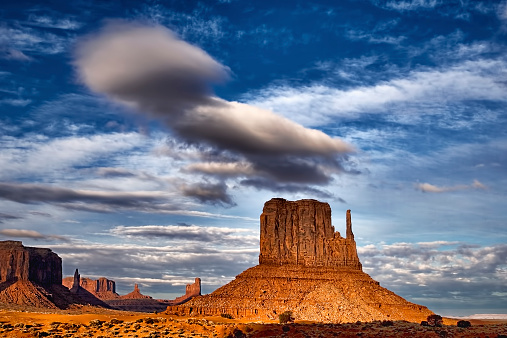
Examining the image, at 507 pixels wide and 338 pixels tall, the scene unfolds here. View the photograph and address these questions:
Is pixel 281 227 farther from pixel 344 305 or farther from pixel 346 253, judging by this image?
pixel 344 305

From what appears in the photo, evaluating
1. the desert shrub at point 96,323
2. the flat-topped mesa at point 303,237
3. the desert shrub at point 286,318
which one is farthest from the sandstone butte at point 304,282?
the desert shrub at point 96,323

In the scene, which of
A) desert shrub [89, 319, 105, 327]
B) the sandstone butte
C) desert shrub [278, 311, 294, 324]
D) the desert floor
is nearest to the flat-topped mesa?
the sandstone butte

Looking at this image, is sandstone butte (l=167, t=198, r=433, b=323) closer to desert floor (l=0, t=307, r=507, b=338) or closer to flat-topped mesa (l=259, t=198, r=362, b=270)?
flat-topped mesa (l=259, t=198, r=362, b=270)

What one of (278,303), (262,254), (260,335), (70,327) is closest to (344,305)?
(278,303)

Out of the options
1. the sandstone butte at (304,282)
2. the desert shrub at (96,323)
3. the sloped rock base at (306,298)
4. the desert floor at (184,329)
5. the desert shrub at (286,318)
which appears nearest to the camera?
the desert floor at (184,329)

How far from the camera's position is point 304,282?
15688 centimetres

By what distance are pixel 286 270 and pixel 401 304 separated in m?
30.8

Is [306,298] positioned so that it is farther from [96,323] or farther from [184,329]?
[96,323]

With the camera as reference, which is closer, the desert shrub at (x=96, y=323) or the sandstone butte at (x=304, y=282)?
the desert shrub at (x=96, y=323)

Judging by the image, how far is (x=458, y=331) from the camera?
74.6 metres

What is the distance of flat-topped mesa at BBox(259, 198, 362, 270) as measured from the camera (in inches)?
6742

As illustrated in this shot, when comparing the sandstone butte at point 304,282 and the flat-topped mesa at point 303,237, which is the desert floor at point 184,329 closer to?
the sandstone butte at point 304,282

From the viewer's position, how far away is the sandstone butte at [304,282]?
13950 cm

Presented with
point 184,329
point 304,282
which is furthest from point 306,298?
point 184,329
